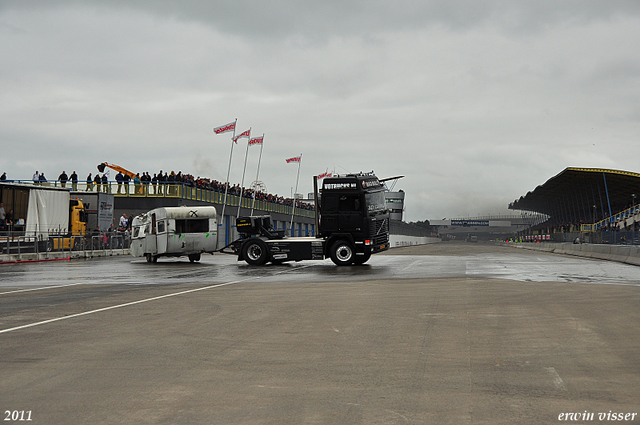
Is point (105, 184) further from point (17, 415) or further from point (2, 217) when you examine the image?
point (17, 415)

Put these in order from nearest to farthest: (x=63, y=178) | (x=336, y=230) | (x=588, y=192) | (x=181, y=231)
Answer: (x=336, y=230) → (x=181, y=231) → (x=63, y=178) → (x=588, y=192)

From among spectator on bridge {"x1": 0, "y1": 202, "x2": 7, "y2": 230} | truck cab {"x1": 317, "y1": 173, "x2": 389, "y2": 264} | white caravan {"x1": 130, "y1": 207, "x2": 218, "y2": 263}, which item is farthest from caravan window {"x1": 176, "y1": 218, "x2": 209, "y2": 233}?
spectator on bridge {"x1": 0, "y1": 202, "x2": 7, "y2": 230}

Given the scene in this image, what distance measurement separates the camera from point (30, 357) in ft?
22.5

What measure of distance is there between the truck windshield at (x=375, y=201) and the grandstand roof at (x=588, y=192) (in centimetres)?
4953

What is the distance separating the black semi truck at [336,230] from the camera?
2456 centimetres

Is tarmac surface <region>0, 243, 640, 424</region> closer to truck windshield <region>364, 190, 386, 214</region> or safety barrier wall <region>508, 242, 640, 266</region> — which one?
truck windshield <region>364, 190, 386, 214</region>

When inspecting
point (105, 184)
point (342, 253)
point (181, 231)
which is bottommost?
point (342, 253)

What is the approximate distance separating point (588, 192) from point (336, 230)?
245ft

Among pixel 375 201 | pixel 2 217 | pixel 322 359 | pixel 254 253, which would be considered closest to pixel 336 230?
pixel 375 201

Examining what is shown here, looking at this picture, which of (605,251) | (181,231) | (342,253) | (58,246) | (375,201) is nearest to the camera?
(375,201)

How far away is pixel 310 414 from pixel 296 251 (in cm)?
2060

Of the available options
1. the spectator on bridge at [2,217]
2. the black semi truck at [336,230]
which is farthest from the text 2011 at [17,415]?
the spectator on bridge at [2,217]

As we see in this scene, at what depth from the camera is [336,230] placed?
24828mm

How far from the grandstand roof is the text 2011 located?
2758 inches
